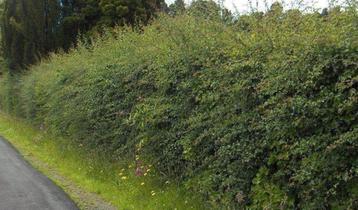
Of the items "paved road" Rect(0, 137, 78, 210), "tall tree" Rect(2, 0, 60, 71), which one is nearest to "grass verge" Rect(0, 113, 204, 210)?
"paved road" Rect(0, 137, 78, 210)

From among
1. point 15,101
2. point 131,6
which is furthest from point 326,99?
point 15,101

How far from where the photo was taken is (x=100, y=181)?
10008 mm

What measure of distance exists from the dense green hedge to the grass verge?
0.30 meters

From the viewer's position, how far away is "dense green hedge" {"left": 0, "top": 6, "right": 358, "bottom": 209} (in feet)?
16.1

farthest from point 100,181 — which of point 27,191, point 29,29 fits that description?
point 29,29

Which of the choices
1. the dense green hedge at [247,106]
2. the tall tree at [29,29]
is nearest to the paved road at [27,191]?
the dense green hedge at [247,106]

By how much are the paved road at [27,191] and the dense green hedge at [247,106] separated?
171cm

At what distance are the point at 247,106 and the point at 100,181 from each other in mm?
4827

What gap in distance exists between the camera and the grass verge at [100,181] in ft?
26.5

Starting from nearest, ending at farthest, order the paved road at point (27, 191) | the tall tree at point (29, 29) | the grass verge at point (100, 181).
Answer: the paved road at point (27, 191) < the grass verge at point (100, 181) < the tall tree at point (29, 29)

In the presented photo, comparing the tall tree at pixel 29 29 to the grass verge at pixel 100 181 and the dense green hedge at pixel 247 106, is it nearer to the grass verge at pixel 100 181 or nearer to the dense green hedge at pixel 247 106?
the grass verge at pixel 100 181

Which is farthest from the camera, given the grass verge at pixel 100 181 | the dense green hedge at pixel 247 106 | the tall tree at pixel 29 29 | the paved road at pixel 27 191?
the tall tree at pixel 29 29

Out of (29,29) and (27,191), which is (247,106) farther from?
(29,29)

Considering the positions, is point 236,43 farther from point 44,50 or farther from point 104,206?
point 44,50
